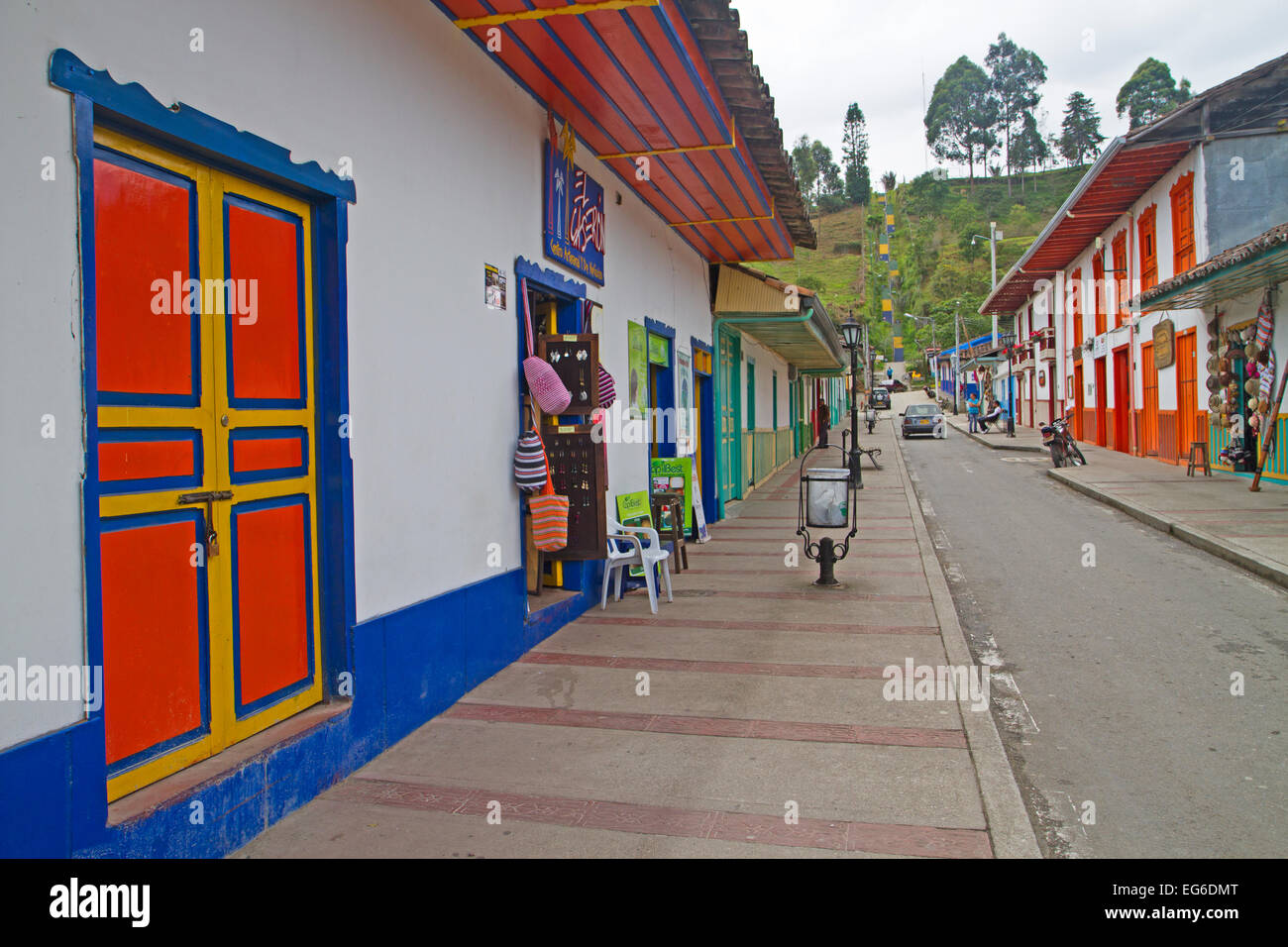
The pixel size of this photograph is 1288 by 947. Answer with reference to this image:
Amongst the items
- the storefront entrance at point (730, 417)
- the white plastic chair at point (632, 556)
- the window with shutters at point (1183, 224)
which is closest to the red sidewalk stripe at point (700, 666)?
the white plastic chair at point (632, 556)

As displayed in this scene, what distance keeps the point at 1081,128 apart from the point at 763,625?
360 ft

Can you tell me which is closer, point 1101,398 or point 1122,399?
point 1122,399

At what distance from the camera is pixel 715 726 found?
179 inches

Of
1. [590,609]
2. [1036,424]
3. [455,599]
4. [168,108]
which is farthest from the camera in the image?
[1036,424]

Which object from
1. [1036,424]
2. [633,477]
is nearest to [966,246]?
[1036,424]

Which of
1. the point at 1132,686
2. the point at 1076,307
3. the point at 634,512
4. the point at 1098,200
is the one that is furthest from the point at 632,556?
the point at 1076,307

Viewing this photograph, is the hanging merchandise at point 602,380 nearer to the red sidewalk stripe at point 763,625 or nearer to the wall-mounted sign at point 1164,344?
the red sidewalk stripe at point 763,625

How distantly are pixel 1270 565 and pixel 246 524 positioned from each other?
27.4 feet

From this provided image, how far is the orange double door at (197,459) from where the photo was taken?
2850mm

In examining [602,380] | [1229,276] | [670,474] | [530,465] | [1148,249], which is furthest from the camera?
[1148,249]

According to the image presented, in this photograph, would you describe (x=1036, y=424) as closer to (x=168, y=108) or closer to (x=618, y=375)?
(x=618, y=375)

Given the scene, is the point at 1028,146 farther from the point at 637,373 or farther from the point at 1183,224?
the point at 637,373
